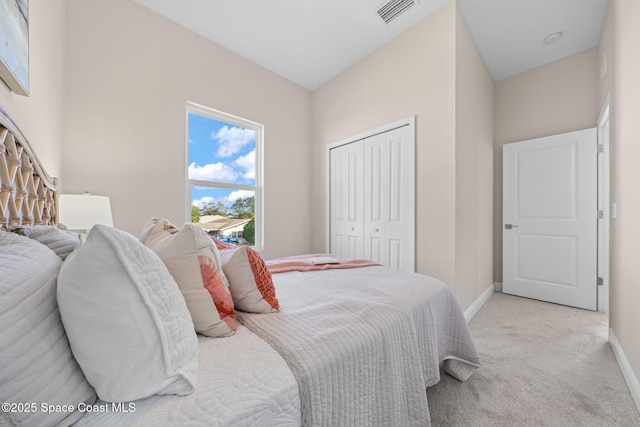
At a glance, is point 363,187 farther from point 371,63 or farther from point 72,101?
point 72,101

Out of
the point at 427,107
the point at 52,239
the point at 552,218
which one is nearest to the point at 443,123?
the point at 427,107

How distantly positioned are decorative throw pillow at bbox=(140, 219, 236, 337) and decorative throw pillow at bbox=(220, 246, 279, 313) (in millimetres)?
114

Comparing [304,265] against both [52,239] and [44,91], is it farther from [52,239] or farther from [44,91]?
[44,91]

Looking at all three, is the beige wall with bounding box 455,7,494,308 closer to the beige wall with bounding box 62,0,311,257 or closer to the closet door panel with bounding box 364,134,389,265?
the closet door panel with bounding box 364,134,389,265

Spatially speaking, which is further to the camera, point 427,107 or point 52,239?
point 427,107

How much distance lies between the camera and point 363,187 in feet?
10.5

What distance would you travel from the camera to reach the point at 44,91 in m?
1.54

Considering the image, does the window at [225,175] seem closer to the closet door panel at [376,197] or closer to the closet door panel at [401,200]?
the closet door panel at [376,197]

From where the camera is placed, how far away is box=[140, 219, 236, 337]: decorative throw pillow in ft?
2.85

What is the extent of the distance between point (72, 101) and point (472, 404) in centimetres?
346

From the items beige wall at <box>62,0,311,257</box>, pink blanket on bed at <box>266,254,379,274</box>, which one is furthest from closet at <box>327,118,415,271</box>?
beige wall at <box>62,0,311,257</box>

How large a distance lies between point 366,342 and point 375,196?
224 centimetres

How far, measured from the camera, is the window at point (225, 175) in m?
2.84

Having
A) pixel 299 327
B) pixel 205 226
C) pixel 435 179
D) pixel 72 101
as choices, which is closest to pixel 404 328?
pixel 299 327
